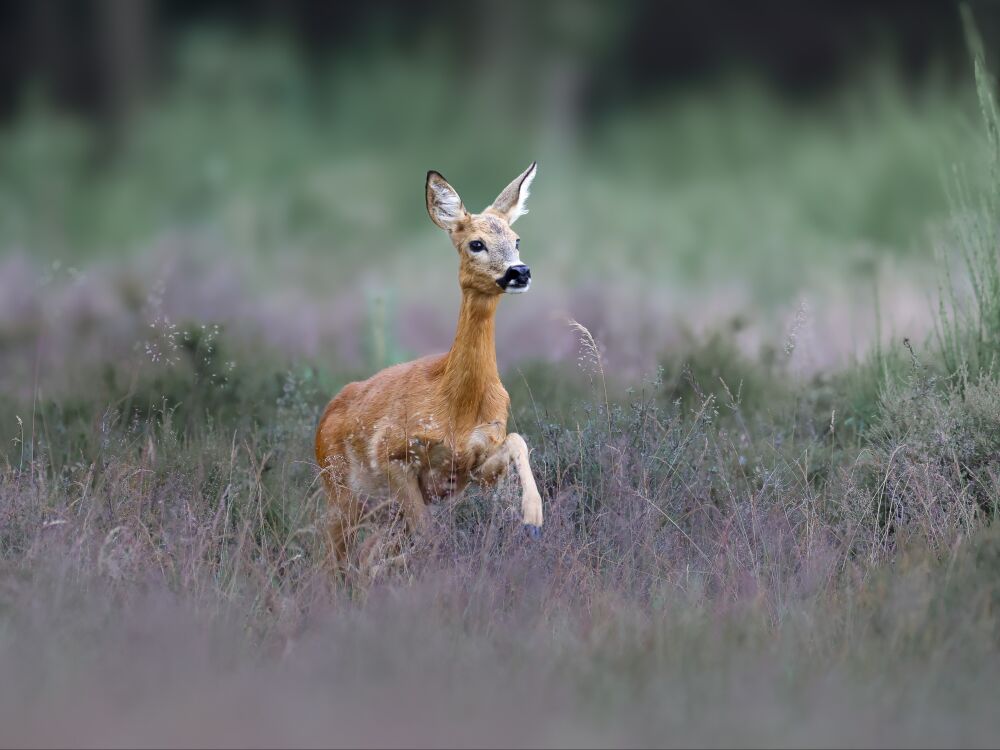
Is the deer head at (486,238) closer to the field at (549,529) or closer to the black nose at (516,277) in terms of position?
the black nose at (516,277)

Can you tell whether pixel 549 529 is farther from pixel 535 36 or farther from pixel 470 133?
pixel 535 36

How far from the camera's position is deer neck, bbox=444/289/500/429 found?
19.2 ft

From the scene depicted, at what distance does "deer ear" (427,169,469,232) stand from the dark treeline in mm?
11639

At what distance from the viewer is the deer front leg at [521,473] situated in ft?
18.0

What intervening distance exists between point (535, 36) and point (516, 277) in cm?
1249

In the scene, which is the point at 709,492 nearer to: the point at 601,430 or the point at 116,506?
the point at 601,430

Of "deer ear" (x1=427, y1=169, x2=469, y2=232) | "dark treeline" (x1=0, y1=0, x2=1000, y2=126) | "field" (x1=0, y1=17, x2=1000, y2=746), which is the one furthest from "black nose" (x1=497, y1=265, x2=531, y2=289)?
"dark treeline" (x1=0, y1=0, x2=1000, y2=126)

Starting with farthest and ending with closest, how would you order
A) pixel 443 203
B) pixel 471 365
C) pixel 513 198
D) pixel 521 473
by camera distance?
pixel 513 198, pixel 443 203, pixel 471 365, pixel 521 473

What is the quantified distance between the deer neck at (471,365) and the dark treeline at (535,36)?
1198cm

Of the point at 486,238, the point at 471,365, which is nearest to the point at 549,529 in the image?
the point at 471,365

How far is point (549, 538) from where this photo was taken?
18.3ft

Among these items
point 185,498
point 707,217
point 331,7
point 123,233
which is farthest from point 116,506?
point 331,7

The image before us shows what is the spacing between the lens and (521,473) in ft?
18.3

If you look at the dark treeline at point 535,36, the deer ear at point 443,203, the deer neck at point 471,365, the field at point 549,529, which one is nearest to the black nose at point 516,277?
the deer neck at point 471,365
